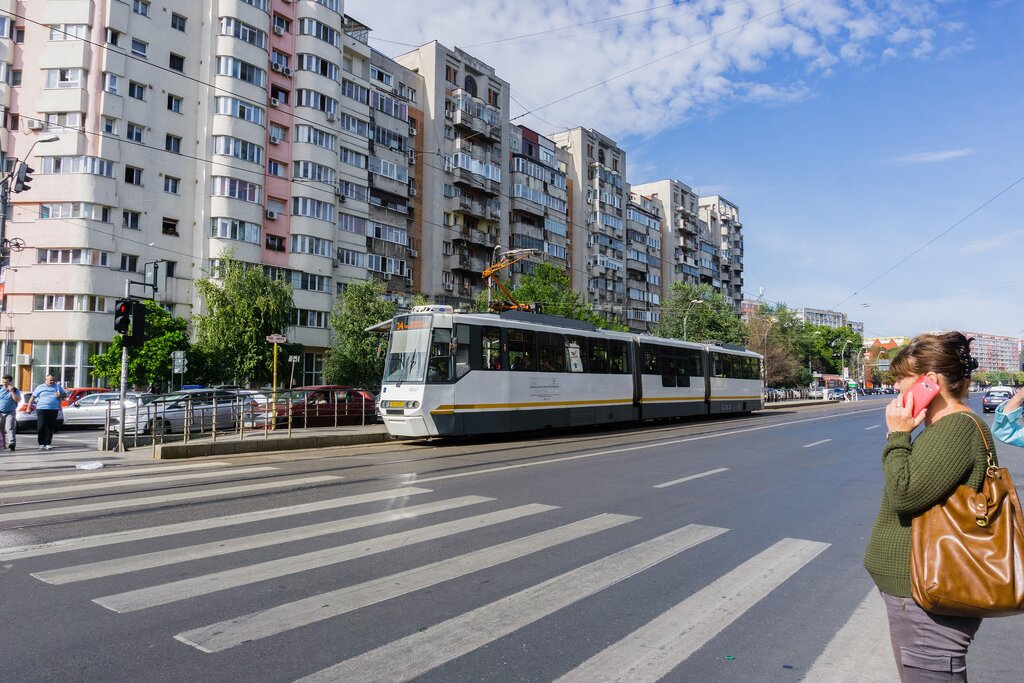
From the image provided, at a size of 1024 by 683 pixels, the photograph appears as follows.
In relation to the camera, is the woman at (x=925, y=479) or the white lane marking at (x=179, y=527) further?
the white lane marking at (x=179, y=527)

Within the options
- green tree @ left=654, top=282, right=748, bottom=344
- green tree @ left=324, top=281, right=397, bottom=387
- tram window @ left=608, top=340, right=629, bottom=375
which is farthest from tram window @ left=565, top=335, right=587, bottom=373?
green tree @ left=654, top=282, right=748, bottom=344

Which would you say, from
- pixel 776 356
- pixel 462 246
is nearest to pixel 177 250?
pixel 462 246

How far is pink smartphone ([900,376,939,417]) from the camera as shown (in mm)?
2531

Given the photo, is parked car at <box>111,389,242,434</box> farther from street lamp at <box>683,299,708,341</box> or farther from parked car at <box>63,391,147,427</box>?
street lamp at <box>683,299,708,341</box>

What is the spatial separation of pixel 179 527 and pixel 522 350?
12.1 meters

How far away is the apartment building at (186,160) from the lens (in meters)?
35.5

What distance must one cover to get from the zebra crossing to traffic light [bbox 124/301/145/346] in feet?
23.9

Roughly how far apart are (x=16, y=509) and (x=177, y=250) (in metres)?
→ 34.2

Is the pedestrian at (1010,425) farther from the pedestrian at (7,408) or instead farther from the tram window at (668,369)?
the tram window at (668,369)

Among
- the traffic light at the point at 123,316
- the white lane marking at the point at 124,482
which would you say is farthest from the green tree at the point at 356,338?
the white lane marking at the point at 124,482

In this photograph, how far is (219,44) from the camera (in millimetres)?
40500

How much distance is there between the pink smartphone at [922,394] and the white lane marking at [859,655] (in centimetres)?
176

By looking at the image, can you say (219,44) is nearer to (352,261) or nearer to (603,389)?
(352,261)

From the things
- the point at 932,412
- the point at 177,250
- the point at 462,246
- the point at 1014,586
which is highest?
the point at 462,246
